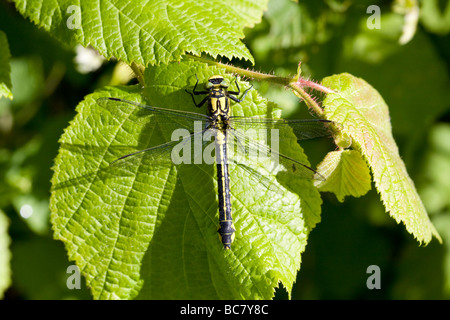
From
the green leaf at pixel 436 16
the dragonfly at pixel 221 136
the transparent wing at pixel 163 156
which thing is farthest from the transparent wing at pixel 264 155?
the green leaf at pixel 436 16

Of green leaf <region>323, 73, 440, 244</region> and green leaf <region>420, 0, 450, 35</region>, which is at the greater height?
green leaf <region>420, 0, 450, 35</region>

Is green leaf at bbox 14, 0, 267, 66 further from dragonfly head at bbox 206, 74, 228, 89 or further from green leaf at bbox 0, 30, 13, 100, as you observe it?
green leaf at bbox 0, 30, 13, 100

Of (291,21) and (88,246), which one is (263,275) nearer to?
(88,246)

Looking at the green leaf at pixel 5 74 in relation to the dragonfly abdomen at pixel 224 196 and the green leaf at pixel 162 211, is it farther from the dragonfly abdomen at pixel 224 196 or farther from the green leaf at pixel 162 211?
the dragonfly abdomen at pixel 224 196

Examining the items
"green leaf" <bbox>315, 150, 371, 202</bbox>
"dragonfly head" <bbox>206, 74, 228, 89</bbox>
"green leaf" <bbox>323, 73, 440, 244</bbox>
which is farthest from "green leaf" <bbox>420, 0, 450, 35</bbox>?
"dragonfly head" <bbox>206, 74, 228, 89</bbox>

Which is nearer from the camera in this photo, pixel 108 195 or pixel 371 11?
pixel 108 195

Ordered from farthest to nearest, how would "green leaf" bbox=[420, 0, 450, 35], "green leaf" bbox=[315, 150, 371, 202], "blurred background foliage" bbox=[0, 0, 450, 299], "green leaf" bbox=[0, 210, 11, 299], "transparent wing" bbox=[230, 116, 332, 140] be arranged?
"green leaf" bbox=[420, 0, 450, 35], "blurred background foliage" bbox=[0, 0, 450, 299], "green leaf" bbox=[0, 210, 11, 299], "transparent wing" bbox=[230, 116, 332, 140], "green leaf" bbox=[315, 150, 371, 202]

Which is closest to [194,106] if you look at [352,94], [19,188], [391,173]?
[352,94]
